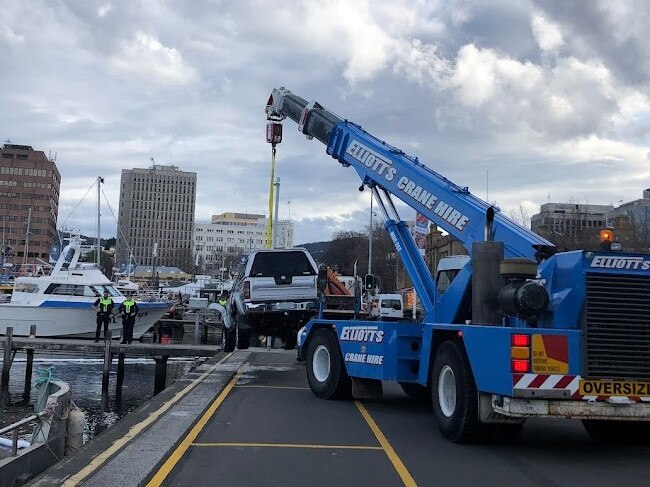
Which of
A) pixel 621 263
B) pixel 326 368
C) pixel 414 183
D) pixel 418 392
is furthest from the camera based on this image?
pixel 418 392

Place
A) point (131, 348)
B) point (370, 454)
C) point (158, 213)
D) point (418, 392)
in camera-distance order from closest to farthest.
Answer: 1. point (370, 454)
2. point (418, 392)
3. point (131, 348)
4. point (158, 213)

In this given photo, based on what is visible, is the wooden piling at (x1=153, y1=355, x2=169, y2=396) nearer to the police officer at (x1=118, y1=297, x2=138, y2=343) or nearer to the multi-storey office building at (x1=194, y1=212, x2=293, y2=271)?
the police officer at (x1=118, y1=297, x2=138, y2=343)

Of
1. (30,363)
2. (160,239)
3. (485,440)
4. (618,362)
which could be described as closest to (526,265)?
(618,362)

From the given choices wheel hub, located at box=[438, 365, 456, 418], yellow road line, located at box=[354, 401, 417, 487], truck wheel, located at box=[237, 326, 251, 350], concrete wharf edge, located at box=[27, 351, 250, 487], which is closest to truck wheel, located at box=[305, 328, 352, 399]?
yellow road line, located at box=[354, 401, 417, 487]

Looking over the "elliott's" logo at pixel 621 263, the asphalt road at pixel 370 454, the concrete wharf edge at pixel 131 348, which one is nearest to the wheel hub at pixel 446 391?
the asphalt road at pixel 370 454

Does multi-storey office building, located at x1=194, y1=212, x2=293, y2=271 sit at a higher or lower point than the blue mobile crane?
higher

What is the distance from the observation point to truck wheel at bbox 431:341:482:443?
27.1 feet

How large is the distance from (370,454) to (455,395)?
1.34 meters

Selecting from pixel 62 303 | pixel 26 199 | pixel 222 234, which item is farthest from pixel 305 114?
pixel 222 234

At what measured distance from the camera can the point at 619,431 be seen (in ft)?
30.6

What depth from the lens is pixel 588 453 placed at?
8.58m

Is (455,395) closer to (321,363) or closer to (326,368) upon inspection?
(326,368)

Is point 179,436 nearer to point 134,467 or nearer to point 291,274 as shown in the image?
point 134,467

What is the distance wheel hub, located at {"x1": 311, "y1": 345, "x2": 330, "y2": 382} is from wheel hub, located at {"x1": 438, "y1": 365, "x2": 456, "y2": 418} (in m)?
4.18
